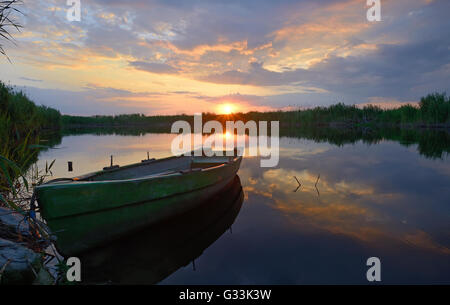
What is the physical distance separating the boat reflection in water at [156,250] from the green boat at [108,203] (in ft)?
0.71

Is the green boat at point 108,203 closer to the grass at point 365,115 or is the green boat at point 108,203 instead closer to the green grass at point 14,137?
the green grass at point 14,137

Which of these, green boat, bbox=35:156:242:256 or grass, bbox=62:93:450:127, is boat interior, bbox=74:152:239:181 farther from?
grass, bbox=62:93:450:127

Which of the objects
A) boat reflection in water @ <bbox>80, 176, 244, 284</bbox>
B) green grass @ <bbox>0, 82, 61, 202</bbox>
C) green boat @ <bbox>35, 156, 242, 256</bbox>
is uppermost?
green grass @ <bbox>0, 82, 61, 202</bbox>

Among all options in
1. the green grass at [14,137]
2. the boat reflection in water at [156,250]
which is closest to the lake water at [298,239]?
the boat reflection in water at [156,250]

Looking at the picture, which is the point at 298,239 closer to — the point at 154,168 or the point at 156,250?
the point at 156,250

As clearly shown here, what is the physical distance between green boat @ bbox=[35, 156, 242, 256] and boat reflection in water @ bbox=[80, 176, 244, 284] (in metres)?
0.22

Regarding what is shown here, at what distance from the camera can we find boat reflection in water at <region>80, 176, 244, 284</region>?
3887 mm

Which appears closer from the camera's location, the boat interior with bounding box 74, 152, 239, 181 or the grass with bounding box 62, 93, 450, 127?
the boat interior with bounding box 74, 152, 239, 181

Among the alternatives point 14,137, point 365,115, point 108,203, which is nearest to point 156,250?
point 108,203

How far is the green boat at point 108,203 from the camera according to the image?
3.79 meters

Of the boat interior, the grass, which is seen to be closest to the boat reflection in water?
the boat interior

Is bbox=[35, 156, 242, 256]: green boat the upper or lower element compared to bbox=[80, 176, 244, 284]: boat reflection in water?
upper

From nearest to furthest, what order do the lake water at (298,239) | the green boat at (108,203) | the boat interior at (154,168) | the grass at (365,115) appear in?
the green boat at (108,203) < the lake water at (298,239) < the boat interior at (154,168) < the grass at (365,115)

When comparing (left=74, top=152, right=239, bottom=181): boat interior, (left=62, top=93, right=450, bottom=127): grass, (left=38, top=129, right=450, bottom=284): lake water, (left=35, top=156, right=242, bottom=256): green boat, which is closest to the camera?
(left=35, top=156, right=242, bottom=256): green boat
